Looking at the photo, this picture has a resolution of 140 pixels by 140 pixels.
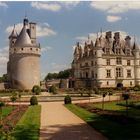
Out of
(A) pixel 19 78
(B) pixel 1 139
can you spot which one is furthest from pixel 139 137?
(A) pixel 19 78

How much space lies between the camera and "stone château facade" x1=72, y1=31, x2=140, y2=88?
54.6 meters

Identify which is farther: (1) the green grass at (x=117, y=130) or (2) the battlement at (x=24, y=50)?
(2) the battlement at (x=24, y=50)

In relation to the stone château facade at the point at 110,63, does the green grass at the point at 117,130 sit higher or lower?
lower

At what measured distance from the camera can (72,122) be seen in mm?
14328

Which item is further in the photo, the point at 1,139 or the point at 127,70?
the point at 127,70

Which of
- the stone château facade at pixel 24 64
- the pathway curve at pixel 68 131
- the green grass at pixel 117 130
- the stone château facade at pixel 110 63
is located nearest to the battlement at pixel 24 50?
the stone château facade at pixel 24 64

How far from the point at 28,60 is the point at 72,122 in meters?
37.6

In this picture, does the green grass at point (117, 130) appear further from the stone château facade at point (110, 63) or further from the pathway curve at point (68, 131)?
the stone château facade at point (110, 63)

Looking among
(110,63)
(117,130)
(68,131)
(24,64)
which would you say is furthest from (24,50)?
(117,130)

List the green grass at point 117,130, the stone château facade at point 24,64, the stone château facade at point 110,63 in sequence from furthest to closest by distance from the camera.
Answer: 1. the stone château facade at point 110,63
2. the stone château facade at point 24,64
3. the green grass at point 117,130

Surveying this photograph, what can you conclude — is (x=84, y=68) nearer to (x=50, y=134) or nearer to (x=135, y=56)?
(x=135, y=56)

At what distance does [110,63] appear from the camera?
2191 inches

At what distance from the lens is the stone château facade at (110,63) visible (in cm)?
5456

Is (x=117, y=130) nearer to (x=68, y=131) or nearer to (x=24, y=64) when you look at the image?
(x=68, y=131)
